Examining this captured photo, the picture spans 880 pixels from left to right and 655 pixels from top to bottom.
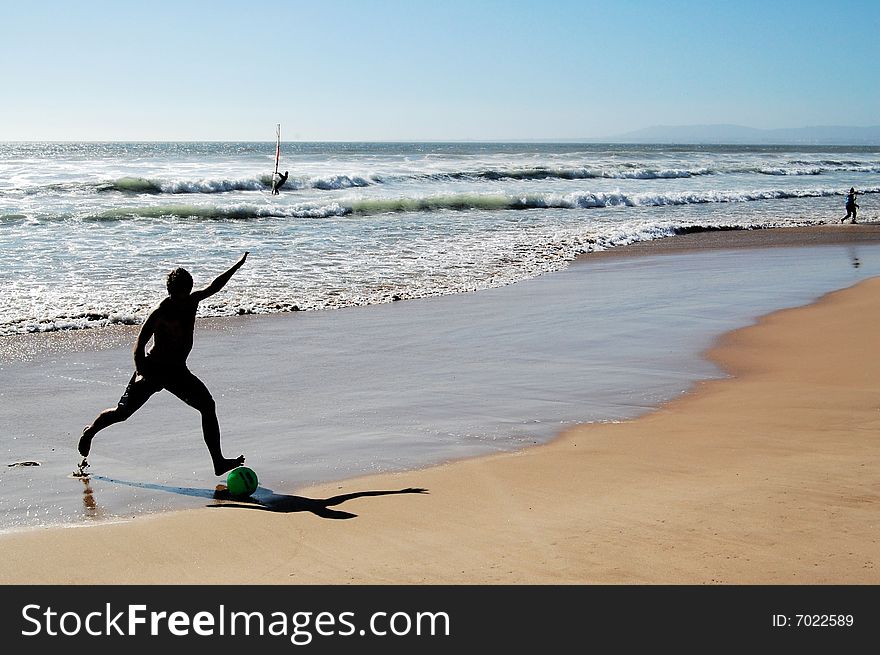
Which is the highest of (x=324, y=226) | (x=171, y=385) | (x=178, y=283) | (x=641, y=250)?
(x=178, y=283)

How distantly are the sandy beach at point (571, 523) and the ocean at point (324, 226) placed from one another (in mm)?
7042

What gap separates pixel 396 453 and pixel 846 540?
3151 mm

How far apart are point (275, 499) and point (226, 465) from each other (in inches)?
23.2

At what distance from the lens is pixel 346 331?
11609 millimetres

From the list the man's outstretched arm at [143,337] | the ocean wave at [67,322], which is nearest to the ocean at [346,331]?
the ocean wave at [67,322]

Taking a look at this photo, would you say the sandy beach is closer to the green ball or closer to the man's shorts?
the green ball

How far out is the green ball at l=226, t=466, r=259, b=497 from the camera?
5820mm

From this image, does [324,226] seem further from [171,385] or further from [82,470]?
[82,470]

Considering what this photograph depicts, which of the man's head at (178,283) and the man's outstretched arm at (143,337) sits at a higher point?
the man's head at (178,283)

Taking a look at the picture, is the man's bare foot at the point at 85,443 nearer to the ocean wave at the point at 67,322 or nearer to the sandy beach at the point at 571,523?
the sandy beach at the point at 571,523

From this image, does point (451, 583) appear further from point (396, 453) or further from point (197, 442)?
point (197, 442)

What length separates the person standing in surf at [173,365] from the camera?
6266mm

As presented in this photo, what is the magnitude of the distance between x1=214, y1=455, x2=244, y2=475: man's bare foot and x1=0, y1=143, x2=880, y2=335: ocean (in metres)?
6.14

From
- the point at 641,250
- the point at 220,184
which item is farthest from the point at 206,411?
the point at 220,184
